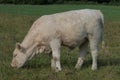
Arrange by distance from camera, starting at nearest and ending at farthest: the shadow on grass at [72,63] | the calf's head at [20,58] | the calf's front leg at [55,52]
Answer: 1. the calf's front leg at [55,52]
2. the calf's head at [20,58]
3. the shadow on grass at [72,63]

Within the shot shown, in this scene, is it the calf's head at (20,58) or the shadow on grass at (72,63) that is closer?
the calf's head at (20,58)

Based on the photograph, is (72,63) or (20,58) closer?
(20,58)

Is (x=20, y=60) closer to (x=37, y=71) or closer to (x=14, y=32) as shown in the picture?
(x=37, y=71)

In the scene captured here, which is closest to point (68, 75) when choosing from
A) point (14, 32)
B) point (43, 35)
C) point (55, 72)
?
point (55, 72)

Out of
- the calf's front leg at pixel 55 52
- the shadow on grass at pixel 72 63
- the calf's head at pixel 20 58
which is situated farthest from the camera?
the shadow on grass at pixel 72 63

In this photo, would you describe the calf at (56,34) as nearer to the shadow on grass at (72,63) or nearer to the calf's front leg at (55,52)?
the calf's front leg at (55,52)

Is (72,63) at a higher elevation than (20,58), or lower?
lower

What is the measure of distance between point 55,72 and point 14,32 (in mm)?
12089

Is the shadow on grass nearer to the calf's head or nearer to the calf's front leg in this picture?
the calf's head

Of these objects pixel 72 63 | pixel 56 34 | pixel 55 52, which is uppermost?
pixel 56 34

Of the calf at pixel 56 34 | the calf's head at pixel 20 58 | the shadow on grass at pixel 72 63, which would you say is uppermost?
the calf at pixel 56 34

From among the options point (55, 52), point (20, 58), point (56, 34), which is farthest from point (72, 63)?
point (20, 58)

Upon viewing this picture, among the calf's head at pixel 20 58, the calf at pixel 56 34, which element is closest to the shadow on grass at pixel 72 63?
the calf's head at pixel 20 58

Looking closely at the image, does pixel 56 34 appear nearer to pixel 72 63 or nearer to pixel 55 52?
pixel 55 52
